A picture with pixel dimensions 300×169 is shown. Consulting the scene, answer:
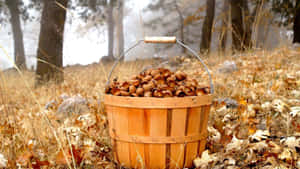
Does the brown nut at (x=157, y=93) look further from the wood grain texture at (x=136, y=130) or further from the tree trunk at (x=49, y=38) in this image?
the tree trunk at (x=49, y=38)

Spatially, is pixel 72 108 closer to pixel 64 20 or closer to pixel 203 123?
pixel 203 123

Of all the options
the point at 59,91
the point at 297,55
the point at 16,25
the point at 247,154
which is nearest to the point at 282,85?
the point at 247,154

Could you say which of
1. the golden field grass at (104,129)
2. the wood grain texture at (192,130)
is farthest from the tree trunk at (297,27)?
the wood grain texture at (192,130)

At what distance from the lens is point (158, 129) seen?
158 centimetres

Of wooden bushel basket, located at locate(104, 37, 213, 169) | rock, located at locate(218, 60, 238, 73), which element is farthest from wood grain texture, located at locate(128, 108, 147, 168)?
rock, located at locate(218, 60, 238, 73)

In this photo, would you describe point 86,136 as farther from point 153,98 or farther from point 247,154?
point 247,154

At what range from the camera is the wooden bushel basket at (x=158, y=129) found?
1.55 meters

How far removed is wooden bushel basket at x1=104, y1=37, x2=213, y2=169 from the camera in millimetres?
1551

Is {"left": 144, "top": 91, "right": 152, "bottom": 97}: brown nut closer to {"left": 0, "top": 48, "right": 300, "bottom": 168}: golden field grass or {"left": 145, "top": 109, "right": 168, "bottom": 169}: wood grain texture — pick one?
{"left": 145, "top": 109, "right": 168, "bottom": 169}: wood grain texture

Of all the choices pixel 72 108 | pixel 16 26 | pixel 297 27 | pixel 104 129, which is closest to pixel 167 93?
pixel 104 129

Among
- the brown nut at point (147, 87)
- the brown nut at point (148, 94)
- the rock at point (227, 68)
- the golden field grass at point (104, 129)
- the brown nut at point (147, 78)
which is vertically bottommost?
the golden field grass at point (104, 129)

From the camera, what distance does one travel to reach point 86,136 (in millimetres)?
2082

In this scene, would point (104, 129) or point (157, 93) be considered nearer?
point (157, 93)

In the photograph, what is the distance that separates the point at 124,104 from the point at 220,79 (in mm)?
2124
